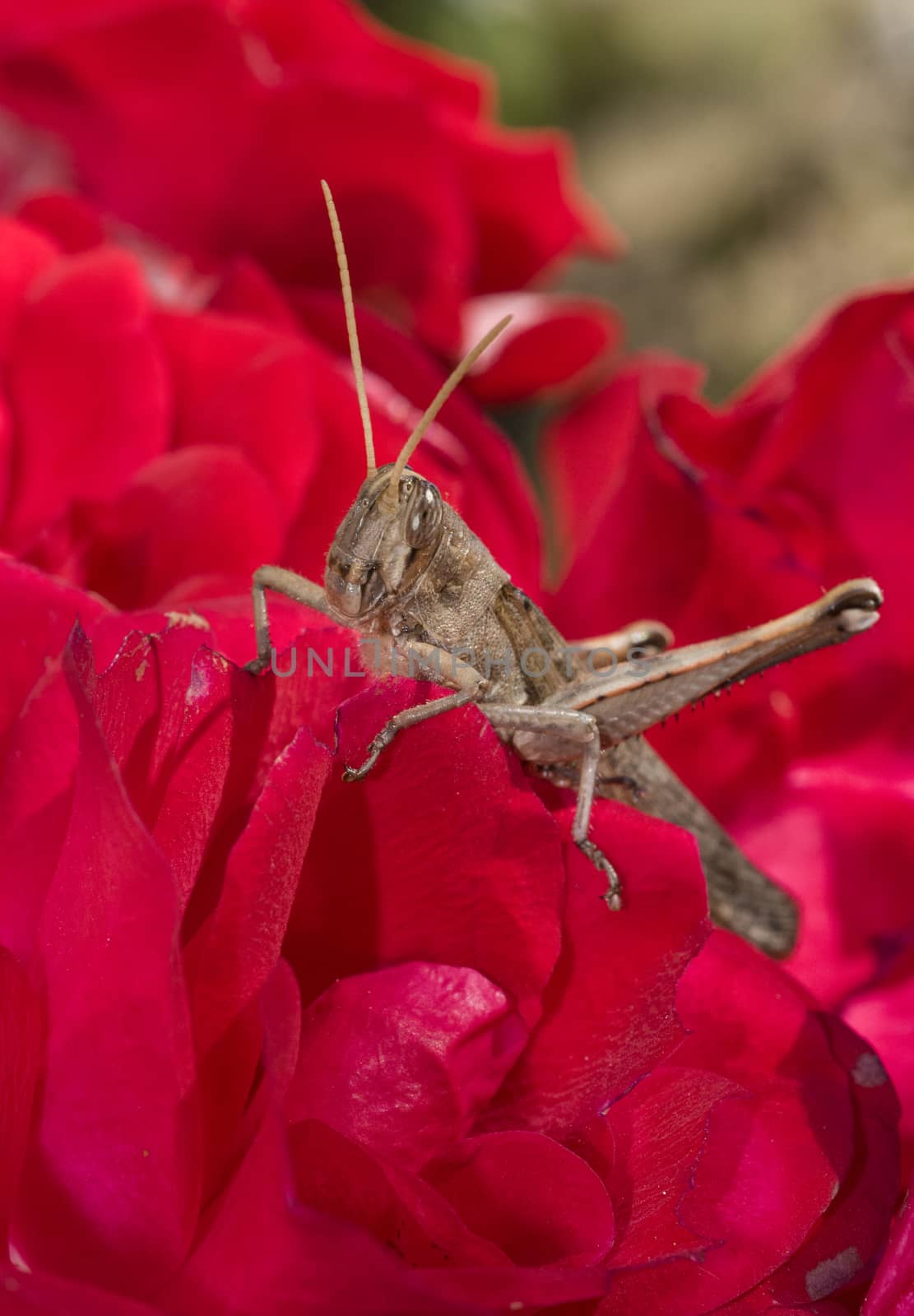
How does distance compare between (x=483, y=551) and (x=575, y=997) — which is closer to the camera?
(x=575, y=997)

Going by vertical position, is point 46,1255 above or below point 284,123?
below

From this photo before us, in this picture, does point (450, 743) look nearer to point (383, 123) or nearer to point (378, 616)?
point (378, 616)

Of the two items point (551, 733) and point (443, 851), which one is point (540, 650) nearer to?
point (551, 733)

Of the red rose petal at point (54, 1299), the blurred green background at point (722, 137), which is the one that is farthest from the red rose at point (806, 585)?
the blurred green background at point (722, 137)

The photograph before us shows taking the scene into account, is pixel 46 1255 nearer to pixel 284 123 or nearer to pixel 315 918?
pixel 315 918

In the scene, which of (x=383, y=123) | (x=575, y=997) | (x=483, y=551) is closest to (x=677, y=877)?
(x=575, y=997)

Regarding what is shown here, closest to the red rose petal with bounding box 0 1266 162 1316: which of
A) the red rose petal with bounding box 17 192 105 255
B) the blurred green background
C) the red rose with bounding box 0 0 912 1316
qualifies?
the red rose with bounding box 0 0 912 1316

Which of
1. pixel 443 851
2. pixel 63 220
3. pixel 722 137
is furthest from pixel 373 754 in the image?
pixel 722 137
